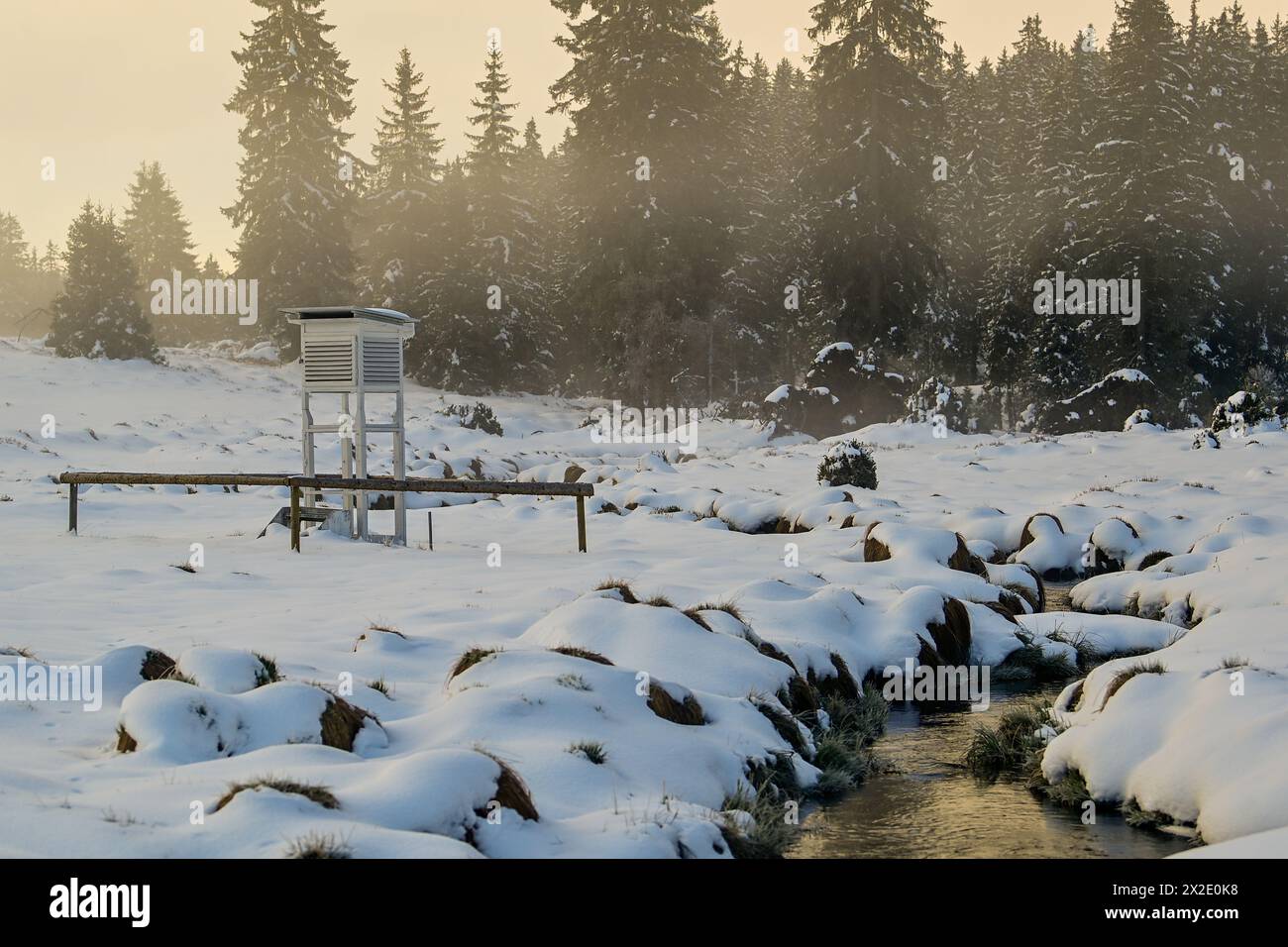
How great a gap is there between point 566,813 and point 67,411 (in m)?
29.9

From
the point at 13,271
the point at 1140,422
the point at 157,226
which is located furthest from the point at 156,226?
the point at 1140,422

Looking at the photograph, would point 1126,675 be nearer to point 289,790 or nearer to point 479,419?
point 289,790

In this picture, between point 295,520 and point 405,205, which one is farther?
point 405,205

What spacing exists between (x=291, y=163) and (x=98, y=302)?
946 cm

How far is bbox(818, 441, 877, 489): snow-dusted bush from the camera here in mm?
21844

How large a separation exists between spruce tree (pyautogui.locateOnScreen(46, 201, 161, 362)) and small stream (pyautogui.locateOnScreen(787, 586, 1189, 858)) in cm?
3952

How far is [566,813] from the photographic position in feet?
19.8

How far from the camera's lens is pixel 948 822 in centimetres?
716

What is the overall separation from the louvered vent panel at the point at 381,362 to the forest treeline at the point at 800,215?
2482 cm

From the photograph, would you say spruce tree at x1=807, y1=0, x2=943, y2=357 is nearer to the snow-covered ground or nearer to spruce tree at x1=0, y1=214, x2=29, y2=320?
the snow-covered ground

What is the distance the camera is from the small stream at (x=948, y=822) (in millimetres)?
6637
